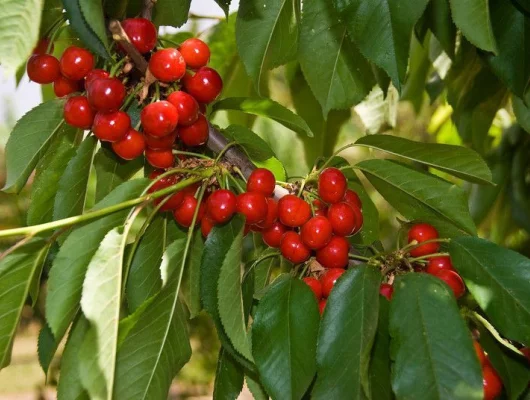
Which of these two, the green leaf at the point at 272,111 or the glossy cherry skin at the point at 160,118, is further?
the green leaf at the point at 272,111

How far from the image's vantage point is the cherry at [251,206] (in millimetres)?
781

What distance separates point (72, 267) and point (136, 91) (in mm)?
220

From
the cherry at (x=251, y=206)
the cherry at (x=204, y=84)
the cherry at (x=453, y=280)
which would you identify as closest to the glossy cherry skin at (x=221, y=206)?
the cherry at (x=251, y=206)

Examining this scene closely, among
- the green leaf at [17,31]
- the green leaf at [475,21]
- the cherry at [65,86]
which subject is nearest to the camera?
the green leaf at [17,31]

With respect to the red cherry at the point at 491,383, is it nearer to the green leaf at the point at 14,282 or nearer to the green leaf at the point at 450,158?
the green leaf at the point at 450,158

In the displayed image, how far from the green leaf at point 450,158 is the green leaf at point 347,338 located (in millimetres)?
184

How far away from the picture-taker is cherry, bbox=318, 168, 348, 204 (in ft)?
2.75

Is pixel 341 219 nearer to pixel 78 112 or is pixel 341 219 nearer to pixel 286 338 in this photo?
pixel 286 338

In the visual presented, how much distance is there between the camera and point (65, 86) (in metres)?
0.84

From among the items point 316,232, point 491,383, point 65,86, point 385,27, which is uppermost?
point 385,27

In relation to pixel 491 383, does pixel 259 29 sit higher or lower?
higher

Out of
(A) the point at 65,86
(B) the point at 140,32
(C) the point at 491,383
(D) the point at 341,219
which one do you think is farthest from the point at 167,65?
(C) the point at 491,383

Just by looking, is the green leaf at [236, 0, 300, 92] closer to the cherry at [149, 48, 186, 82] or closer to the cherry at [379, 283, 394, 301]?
the cherry at [149, 48, 186, 82]

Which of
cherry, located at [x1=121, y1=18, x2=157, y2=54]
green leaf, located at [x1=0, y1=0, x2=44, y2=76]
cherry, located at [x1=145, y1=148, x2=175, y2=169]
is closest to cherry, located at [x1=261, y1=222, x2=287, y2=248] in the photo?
cherry, located at [x1=145, y1=148, x2=175, y2=169]
